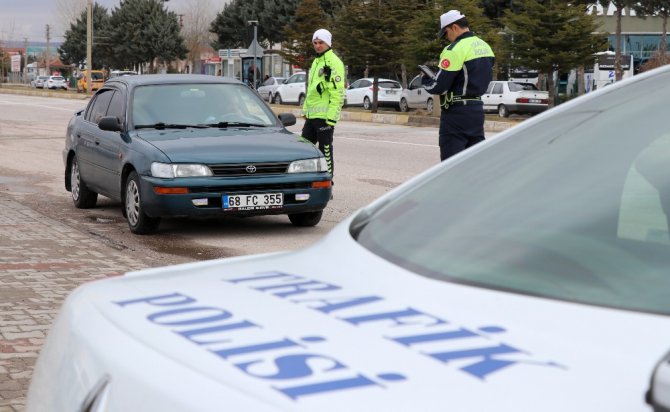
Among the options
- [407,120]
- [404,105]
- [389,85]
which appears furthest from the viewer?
[389,85]

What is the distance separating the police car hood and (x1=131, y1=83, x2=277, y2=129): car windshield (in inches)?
332

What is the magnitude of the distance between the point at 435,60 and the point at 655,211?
36.8m

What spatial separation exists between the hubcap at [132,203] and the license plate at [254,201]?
32.4 inches

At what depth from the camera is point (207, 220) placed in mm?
10922

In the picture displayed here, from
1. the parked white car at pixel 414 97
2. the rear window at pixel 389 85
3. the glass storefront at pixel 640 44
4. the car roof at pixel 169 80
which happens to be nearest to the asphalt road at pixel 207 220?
the car roof at pixel 169 80

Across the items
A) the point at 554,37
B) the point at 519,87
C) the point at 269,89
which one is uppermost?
the point at 554,37

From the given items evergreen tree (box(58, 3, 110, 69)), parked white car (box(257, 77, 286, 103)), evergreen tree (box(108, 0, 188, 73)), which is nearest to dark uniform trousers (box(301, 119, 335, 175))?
parked white car (box(257, 77, 286, 103))

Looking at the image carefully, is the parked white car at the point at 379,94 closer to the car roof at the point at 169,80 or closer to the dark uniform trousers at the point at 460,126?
the car roof at the point at 169,80

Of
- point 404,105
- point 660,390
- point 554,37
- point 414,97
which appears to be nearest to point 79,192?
point 660,390

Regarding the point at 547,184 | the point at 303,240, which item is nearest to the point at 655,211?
the point at 547,184

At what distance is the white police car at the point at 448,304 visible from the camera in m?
1.39

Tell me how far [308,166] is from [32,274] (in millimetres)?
2901

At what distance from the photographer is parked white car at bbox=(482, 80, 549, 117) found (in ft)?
129

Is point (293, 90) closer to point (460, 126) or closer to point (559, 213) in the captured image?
point (460, 126)
